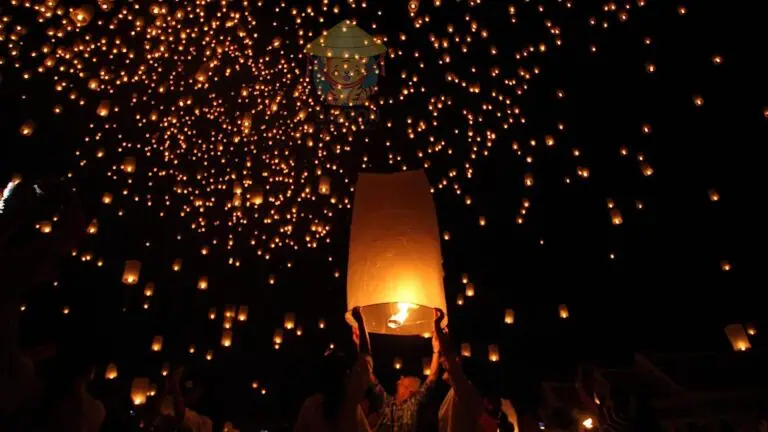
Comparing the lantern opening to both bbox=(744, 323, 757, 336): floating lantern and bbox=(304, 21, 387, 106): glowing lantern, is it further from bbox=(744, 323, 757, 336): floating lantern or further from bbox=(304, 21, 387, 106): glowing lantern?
bbox=(744, 323, 757, 336): floating lantern

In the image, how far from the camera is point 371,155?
288 inches

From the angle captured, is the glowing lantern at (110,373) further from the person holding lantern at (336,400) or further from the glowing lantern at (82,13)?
the person holding lantern at (336,400)

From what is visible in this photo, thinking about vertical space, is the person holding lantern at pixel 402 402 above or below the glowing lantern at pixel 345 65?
below

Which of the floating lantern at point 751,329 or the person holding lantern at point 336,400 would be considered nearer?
the person holding lantern at point 336,400

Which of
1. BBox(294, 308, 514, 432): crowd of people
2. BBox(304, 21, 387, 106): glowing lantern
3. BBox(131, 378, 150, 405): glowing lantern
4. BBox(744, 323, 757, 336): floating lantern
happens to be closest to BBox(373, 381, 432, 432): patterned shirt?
BBox(294, 308, 514, 432): crowd of people

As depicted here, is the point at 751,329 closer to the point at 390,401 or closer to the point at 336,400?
the point at 390,401

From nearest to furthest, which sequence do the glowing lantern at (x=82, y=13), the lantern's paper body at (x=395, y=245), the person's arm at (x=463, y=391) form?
the person's arm at (x=463, y=391)
the lantern's paper body at (x=395, y=245)
the glowing lantern at (x=82, y=13)

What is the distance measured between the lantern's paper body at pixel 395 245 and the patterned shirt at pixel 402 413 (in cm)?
41

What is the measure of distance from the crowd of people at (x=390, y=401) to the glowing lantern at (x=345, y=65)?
6128 millimetres

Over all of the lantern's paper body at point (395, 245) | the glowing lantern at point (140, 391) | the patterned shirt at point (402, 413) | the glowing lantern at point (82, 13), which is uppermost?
the glowing lantern at point (82, 13)

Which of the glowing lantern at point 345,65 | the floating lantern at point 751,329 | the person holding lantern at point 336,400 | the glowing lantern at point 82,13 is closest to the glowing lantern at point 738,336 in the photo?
the floating lantern at point 751,329

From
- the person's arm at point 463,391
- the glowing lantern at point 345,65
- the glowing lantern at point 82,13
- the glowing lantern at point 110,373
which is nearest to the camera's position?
the person's arm at point 463,391

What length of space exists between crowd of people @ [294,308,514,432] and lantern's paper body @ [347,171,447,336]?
0.51ft

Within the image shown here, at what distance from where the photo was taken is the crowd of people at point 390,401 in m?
2.19
